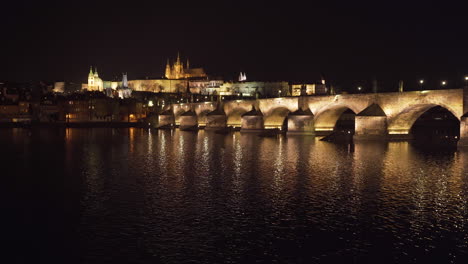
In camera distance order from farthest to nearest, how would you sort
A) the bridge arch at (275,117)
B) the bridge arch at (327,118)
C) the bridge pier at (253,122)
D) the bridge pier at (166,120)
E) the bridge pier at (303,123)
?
1. the bridge pier at (166,120)
2. the bridge arch at (275,117)
3. the bridge pier at (253,122)
4. the bridge pier at (303,123)
5. the bridge arch at (327,118)

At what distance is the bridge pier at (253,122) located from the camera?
56.2 m

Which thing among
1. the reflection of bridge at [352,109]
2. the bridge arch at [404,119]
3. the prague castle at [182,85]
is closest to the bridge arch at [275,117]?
the reflection of bridge at [352,109]

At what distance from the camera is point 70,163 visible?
26.6 m

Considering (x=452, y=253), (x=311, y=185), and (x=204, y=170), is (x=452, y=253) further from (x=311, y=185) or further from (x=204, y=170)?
(x=204, y=170)

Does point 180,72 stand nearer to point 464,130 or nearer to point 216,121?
point 216,121

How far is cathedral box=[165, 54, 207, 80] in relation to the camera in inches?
6580

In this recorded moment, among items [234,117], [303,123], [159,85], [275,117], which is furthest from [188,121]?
[159,85]

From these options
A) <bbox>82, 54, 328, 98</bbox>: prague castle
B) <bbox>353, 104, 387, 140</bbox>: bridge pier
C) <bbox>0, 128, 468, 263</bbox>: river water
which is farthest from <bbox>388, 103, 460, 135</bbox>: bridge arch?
<bbox>82, 54, 328, 98</bbox>: prague castle

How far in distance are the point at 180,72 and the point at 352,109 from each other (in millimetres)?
128427

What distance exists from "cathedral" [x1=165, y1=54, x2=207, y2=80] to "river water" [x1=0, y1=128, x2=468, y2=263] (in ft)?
471

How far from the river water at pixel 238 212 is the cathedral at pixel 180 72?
144 m

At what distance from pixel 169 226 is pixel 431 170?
14.6m

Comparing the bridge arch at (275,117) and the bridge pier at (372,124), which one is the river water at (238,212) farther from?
the bridge arch at (275,117)

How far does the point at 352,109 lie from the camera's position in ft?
145
